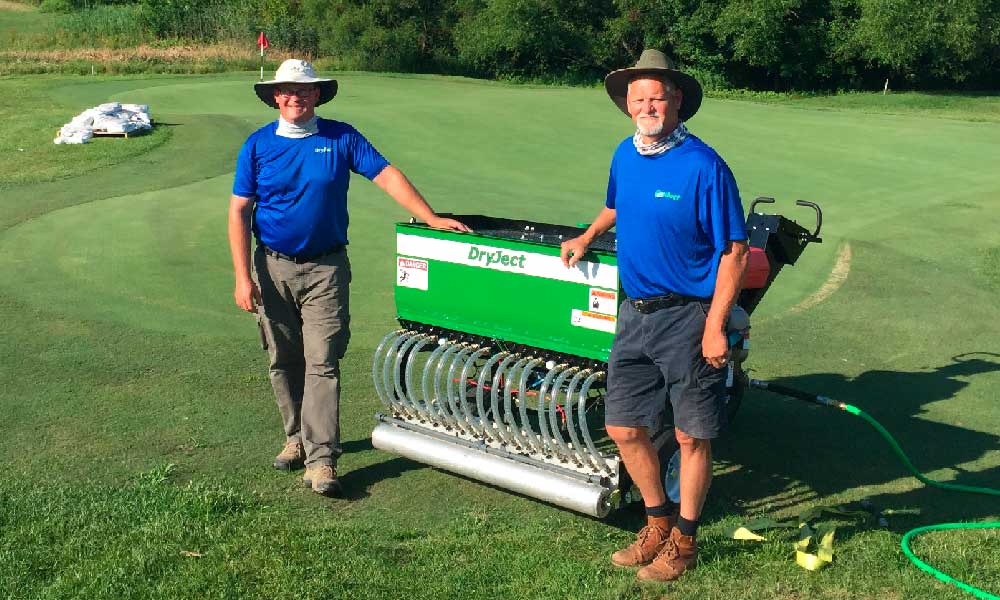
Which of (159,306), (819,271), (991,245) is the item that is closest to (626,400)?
(159,306)

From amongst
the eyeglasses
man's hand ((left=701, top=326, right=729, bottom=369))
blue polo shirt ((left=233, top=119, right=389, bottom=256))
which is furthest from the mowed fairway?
the eyeglasses

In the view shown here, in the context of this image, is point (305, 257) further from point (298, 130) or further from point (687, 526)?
point (687, 526)

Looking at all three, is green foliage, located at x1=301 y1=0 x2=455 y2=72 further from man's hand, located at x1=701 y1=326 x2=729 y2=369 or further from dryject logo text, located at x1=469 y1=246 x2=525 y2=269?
man's hand, located at x1=701 y1=326 x2=729 y2=369

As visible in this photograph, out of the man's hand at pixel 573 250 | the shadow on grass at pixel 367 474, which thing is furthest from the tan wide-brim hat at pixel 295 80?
the shadow on grass at pixel 367 474

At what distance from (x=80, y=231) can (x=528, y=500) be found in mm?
8847

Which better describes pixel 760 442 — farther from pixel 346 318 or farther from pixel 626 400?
pixel 346 318

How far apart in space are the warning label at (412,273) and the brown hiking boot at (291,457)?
1153 millimetres

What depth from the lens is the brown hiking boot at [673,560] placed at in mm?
5152

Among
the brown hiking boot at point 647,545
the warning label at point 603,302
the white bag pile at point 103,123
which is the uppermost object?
the warning label at point 603,302

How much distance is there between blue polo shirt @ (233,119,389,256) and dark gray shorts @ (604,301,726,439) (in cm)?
190

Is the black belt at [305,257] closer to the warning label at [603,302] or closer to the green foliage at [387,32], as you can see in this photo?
the warning label at [603,302]

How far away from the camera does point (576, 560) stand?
535cm

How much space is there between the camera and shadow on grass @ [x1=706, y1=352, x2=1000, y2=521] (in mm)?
6367

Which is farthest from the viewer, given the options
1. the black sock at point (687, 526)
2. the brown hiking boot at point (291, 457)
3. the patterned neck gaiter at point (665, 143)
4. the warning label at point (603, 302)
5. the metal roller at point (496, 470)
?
the brown hiking boot at point (291, 457)
